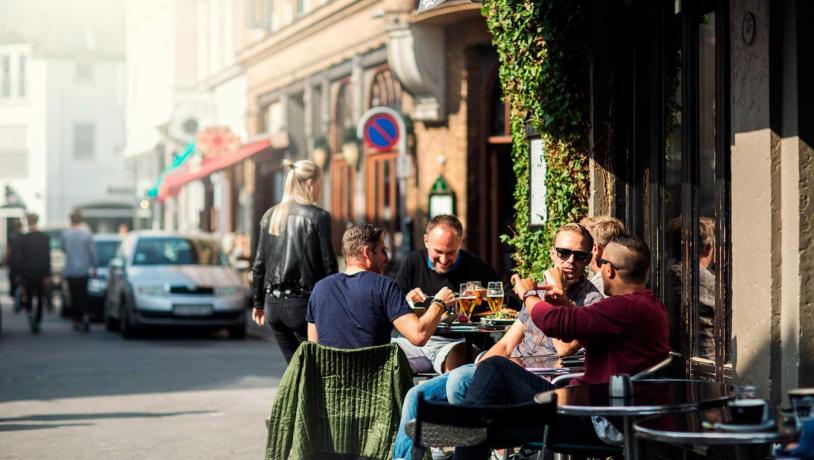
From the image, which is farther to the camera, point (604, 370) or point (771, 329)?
point (771, 329)

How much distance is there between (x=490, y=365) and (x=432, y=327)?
2.19 ft

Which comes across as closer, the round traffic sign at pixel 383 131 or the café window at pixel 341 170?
the round traffic sign at pixel 383 131

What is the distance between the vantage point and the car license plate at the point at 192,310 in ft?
69.3

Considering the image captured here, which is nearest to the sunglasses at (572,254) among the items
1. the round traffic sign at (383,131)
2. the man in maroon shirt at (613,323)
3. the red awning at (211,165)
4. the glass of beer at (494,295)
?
the glass of beer at (494,295)

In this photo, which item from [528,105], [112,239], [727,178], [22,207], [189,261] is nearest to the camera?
[727,178]

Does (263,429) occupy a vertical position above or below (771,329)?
below

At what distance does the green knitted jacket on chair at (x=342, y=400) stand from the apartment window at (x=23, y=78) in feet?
241

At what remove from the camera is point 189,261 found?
22.3 m

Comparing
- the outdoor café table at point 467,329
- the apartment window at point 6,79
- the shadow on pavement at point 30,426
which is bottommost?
the shadow on pavement at point 30,426

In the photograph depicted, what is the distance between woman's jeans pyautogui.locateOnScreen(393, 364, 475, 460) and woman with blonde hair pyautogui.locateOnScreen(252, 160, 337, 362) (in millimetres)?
2210

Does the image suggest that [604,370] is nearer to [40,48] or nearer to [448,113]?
[448,113]

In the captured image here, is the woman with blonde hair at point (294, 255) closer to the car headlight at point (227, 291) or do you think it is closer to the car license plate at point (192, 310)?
the car license plate at point (192, 310)

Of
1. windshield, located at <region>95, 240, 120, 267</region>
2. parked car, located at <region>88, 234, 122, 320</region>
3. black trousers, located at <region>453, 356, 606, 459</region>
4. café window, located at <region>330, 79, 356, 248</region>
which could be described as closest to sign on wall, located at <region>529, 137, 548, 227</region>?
black trousers, located at <region>453, 356, 606, 459</region>

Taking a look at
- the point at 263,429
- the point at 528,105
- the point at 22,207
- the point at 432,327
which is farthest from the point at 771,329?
the point at 22,207
